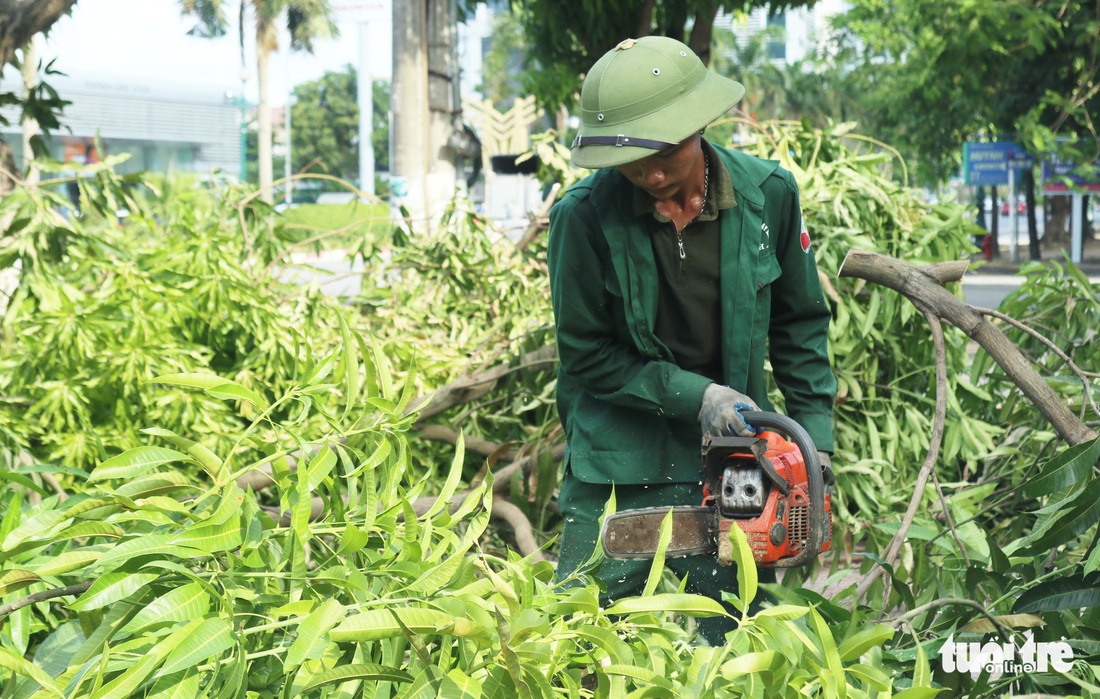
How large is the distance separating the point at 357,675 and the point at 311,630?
8 cm

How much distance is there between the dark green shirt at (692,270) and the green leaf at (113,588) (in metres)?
1.51

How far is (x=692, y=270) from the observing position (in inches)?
105

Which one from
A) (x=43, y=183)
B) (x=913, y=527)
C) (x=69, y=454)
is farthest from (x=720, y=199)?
(x=43, y=183)

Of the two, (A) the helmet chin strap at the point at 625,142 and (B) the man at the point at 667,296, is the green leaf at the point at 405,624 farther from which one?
(A) the helmet chin strap at the point at 625,142

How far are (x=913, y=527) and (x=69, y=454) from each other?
2.65m

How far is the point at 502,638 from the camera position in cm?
127

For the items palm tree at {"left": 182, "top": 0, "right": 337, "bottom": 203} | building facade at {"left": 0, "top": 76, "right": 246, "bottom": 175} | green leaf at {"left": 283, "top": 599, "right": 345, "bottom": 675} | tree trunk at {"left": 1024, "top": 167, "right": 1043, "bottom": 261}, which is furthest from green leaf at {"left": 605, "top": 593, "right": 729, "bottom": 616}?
building facade at {"left": 0, "top": 76, "right": 246, "bottom": 175}

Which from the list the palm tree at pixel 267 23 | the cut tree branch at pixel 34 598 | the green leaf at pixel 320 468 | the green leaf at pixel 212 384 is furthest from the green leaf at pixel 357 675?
the palm tree at pixel 267 23

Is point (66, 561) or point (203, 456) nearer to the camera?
point (66, 561)

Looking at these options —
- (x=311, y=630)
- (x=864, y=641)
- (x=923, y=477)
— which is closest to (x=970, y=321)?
(x=923, y=477)

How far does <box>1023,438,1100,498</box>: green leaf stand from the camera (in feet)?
6.68

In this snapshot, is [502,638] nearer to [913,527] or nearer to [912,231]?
[913,527]

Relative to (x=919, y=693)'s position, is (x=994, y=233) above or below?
below

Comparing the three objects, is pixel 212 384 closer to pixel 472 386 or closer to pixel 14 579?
pixel 14 579
